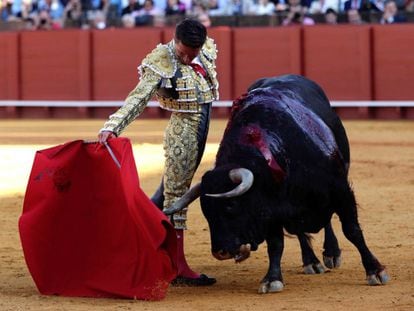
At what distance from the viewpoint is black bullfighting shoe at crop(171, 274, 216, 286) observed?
17.9 feet

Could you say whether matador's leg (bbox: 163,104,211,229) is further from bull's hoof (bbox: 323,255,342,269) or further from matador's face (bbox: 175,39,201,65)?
bull's hoof (bbox: 323,255,342,269)

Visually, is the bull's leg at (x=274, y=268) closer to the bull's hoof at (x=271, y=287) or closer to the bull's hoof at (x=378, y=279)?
the bull's hoof at (x=271, y=287)

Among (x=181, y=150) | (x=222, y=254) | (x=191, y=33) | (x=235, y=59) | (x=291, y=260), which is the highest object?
(x=191, y=33)

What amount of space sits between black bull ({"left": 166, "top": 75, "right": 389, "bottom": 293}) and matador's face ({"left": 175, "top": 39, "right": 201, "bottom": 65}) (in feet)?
1.14

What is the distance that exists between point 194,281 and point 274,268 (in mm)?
489

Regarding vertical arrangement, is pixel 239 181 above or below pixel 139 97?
below

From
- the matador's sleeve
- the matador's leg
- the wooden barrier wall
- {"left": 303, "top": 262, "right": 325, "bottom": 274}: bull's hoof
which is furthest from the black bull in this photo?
the wooden barrier wall

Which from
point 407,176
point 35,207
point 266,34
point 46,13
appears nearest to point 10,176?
point 407,176

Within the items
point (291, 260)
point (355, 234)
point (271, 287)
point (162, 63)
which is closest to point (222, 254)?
point (271, 287)

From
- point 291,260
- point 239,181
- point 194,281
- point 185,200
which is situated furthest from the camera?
point 291,260

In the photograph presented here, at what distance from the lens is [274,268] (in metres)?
5.17

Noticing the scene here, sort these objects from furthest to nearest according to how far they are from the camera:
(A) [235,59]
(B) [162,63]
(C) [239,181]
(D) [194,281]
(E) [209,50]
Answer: (A) [235,59] → (E) [209,50] → (D) [194,281] → (B) [162,63] → (C) [239,181]

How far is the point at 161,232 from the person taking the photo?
5.05 m

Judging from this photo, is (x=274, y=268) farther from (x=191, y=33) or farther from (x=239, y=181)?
(x=191, y=33)
